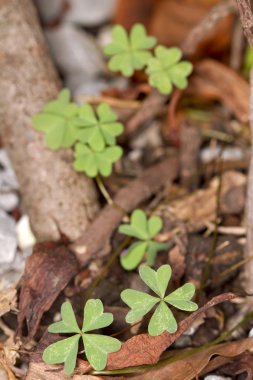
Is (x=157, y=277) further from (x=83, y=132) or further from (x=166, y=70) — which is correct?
(x=166, y=70)

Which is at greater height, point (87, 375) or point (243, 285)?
point (87, 375)

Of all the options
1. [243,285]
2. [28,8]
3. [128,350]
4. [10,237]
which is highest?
[28,8]

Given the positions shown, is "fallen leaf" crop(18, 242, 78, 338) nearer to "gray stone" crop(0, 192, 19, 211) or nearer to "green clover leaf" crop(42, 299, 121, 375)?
"green clover leaf" crop(42, 299, 121, 375)

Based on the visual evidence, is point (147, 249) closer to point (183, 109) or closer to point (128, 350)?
point (128, 350)

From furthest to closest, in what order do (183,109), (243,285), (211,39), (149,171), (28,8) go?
(211,39)
(183,109)
(149,171)
(28,8)
(243,285)

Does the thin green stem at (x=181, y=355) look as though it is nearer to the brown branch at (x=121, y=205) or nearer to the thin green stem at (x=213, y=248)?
the thin green stem at (x=213, y=248)

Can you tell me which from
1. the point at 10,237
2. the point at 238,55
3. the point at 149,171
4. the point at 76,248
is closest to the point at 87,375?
the point at 76,248

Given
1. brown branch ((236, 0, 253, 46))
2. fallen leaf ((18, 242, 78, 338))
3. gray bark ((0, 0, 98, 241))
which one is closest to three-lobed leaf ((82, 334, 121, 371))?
fallen leaf ((18, 242, 78, 338))

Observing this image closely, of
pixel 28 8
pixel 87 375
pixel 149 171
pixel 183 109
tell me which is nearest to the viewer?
pixel 87 375
